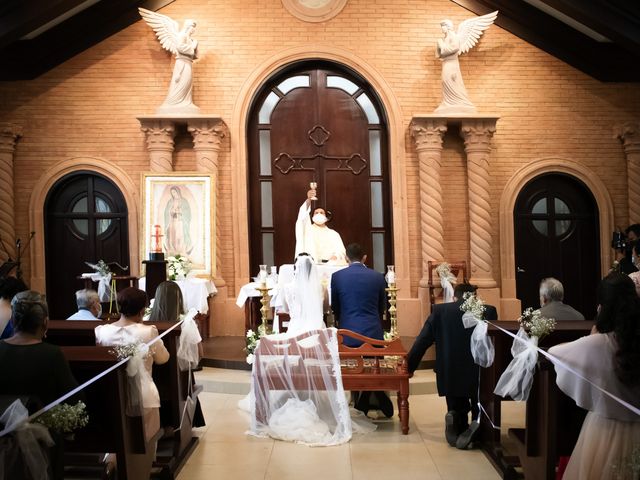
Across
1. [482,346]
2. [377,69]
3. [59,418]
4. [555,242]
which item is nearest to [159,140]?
[377,69]

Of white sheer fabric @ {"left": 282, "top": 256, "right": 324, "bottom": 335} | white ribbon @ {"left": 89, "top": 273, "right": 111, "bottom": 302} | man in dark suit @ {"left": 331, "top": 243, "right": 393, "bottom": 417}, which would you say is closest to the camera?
man in dark suit @ {"left": 331, "top": 243, "right": 393, "bottom": 417}

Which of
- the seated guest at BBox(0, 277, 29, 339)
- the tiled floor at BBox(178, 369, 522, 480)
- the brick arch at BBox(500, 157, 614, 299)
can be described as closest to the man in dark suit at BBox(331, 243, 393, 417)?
the tiled floor at BBox(178, 369, 522, 480)

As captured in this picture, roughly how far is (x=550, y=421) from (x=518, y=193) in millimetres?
7651

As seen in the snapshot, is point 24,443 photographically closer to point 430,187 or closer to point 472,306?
point 472,306

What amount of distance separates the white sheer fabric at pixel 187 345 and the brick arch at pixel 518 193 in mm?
6633

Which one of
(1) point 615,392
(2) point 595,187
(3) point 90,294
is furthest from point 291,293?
(2) point 595,187

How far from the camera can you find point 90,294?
6020 mm

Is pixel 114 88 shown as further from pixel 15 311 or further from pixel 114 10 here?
pixel 15 311

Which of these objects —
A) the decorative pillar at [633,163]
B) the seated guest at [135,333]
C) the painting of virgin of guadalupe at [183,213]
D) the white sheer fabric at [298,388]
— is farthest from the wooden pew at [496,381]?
the decorative pillar at [633,163]

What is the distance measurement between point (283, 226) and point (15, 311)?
302 inches

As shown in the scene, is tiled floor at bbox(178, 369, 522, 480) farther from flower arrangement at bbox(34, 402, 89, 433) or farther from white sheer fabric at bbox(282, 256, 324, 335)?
flower arrangement at bbox(34, 402, 89, 433)

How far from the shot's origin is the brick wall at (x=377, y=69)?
10.8 metres

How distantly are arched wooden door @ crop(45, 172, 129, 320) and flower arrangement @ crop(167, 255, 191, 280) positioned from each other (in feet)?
5.02

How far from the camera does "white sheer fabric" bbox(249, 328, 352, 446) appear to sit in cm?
567
